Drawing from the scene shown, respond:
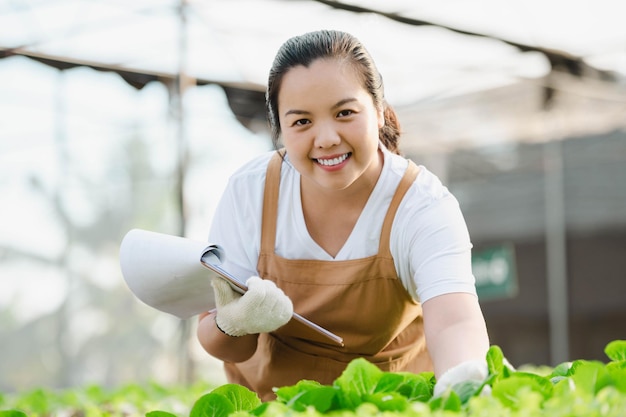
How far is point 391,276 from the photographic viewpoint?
1.88m

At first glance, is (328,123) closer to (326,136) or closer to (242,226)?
(326,136)

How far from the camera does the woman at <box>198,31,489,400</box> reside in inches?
65.3

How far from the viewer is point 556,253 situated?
27.1 feet

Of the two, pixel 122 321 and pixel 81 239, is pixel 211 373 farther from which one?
pixel 81 239

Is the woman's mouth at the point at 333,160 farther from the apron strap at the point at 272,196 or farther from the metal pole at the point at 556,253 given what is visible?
the metal pole at the point at 556,253

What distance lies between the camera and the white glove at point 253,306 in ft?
5.28

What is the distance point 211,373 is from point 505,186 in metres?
4.20

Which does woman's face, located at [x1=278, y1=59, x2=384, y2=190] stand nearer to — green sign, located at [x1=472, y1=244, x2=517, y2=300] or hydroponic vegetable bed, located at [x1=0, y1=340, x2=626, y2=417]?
hydroponic vegetable bed, located at [x1=0, y1=340, x2=626, y2=417]

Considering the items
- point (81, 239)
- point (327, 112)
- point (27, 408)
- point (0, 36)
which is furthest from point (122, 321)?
point (327, 112)

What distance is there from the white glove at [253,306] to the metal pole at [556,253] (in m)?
6.60

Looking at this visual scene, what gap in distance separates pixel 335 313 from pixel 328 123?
478 mm

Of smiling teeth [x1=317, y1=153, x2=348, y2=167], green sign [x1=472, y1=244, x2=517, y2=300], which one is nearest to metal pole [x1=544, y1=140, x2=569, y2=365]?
green sign [x1=472, y1=244, x2=517, y2=300]

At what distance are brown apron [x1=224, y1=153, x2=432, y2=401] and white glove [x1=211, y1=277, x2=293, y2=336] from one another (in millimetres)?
290

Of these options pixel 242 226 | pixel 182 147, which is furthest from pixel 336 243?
pixel 182 147
